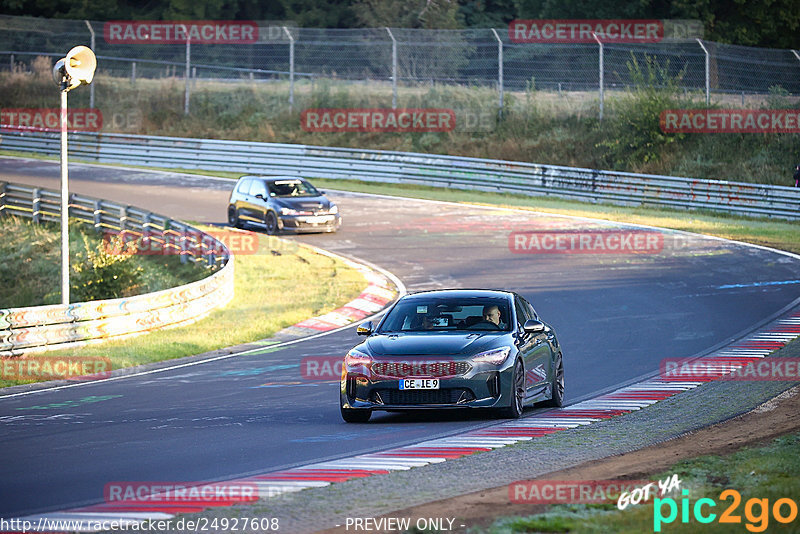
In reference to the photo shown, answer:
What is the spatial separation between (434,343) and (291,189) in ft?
69.5

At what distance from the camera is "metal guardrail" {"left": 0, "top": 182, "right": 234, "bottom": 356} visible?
17609 mm

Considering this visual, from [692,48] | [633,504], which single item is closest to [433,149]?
[692,48]

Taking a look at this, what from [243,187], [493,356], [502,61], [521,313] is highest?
[502,61]

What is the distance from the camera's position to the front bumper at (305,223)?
3189 cm

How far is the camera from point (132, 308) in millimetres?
19578

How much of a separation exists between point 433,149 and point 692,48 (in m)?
11.1

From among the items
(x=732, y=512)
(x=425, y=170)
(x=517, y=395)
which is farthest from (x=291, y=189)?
(x=732, y=512)

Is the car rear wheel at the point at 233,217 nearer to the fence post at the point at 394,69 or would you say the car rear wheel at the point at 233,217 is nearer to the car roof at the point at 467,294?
the fence post at the point at 394,69

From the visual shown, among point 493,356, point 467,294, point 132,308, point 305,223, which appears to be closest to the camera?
point 493,356

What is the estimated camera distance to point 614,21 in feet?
194

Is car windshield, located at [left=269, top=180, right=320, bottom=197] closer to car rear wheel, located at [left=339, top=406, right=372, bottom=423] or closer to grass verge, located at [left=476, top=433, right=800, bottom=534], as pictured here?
car rear wheel, located at [left=339, top=406, right=372, bottom=423]

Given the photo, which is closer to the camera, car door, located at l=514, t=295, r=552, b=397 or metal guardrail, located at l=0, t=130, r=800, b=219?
car door, located at l=514, t=295, r=552, b=397

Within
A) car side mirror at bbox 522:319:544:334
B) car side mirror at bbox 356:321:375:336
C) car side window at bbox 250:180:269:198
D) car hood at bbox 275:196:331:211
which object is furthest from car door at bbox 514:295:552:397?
car side window at bbox 250:180:269:198

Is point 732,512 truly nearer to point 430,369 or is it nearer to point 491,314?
point 430,369
